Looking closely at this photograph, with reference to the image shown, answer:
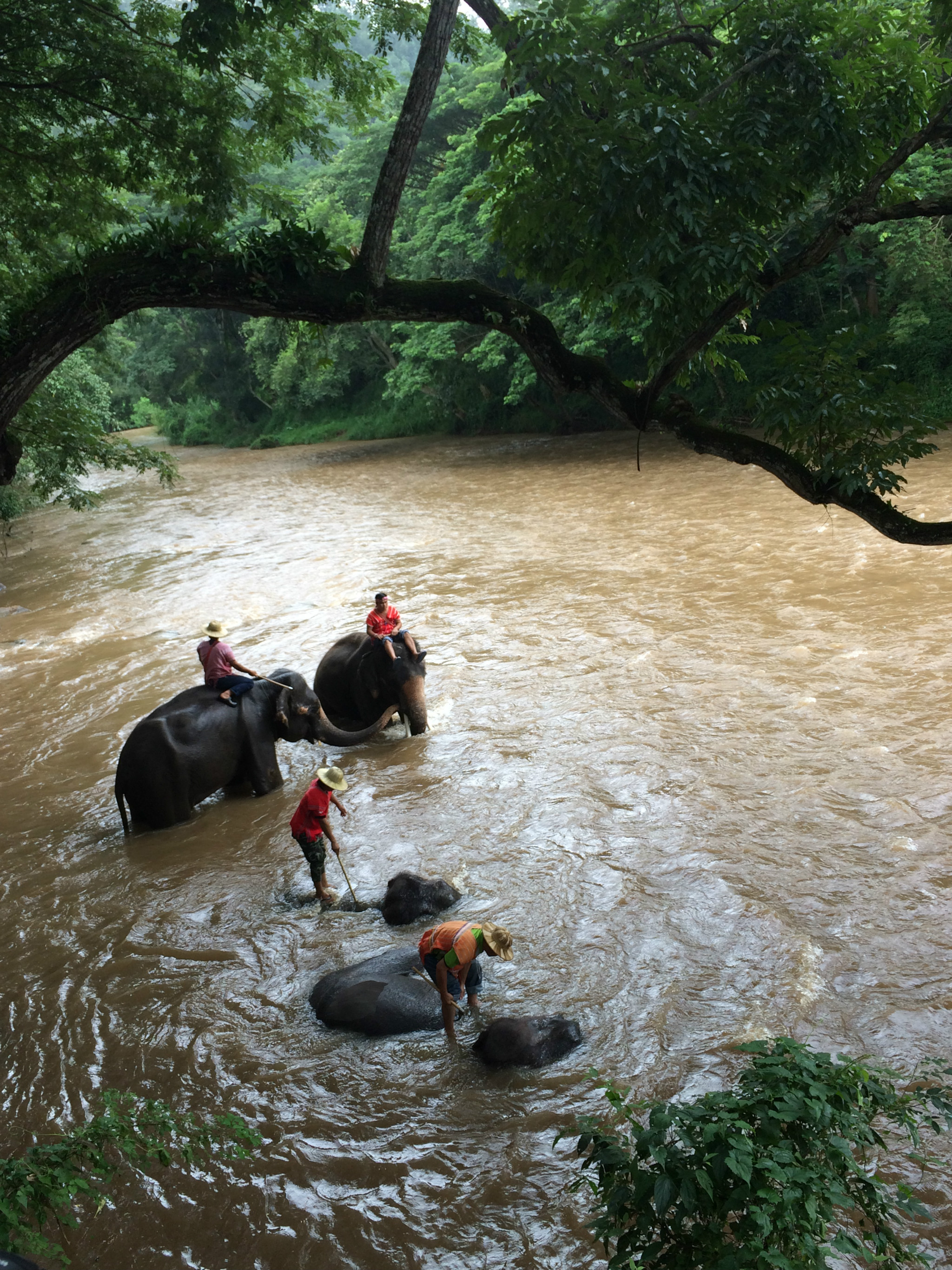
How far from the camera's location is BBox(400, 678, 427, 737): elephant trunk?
387 inches

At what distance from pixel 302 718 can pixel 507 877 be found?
288cm

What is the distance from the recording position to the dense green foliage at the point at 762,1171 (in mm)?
2871

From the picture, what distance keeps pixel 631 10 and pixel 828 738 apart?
6079mm

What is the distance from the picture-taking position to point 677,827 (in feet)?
24.8

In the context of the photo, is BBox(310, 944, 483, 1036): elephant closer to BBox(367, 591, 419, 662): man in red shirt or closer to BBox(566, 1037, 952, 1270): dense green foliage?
BBox(566, 1037, 952, 1270): dense green foliage

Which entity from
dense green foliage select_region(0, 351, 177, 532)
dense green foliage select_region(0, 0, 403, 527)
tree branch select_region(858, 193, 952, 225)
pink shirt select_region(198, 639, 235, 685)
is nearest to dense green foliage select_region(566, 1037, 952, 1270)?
tree branch select_region(858, 193, 952, 225)

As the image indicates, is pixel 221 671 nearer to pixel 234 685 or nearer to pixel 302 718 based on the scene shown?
pixel 234 685

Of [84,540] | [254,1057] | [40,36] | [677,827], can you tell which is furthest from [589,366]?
[84,540]

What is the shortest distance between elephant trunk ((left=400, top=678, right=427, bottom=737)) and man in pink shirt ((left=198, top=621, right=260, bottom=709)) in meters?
1.56

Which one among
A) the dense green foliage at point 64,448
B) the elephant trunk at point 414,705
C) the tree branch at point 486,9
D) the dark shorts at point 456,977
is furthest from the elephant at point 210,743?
the tree branch at point 486,9

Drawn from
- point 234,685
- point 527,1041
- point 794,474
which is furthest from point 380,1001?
point 234,685

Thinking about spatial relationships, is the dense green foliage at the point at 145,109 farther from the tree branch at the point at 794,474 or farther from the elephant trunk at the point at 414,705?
the elephant trunk at the point at 414,705

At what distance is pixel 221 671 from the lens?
8.98 metres

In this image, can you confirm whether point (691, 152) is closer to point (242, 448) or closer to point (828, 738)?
point (828, 738)
